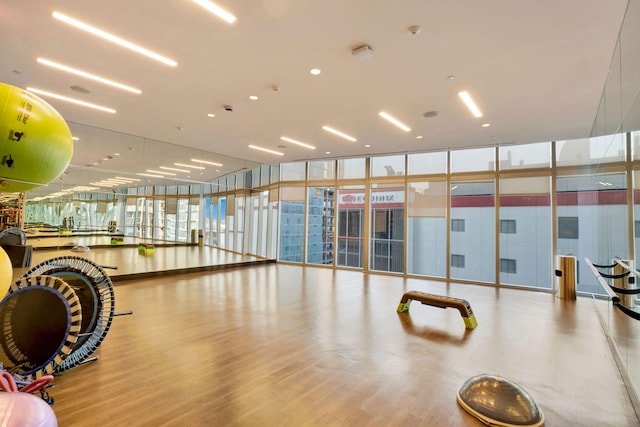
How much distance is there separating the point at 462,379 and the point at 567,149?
7.53 metres

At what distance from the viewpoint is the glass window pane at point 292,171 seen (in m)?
11.8

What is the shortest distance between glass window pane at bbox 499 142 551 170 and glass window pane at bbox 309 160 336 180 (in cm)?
531

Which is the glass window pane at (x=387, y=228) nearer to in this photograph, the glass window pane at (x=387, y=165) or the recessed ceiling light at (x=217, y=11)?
the glass window pane at (x=387, y=165)

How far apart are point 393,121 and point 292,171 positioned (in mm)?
5971

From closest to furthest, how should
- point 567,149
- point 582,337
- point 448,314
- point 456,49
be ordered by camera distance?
point 456,49 → point 582,337 → point 448,314 → point 567,149

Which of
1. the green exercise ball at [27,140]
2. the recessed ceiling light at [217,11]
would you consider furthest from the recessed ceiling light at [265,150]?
the green exercise ball at [27,140]

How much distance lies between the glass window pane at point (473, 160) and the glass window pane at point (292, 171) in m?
5.38

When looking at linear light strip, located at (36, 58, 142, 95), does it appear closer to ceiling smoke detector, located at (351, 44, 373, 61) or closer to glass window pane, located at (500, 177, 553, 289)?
ceiling smoke detector, located at (351, 44, 373, 61)

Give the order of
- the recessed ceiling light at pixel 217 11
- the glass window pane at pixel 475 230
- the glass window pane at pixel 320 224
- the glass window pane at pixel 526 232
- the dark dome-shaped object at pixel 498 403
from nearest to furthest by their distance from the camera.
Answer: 1. the dark dome-shaped object at pixel 498 403
2. the recessed ceiling light at pixel 217 11
3. the glass window pane at pixel 526 232
4. the glass window pane at pixel 475 230
5. the glass window pane at pixel 320 224

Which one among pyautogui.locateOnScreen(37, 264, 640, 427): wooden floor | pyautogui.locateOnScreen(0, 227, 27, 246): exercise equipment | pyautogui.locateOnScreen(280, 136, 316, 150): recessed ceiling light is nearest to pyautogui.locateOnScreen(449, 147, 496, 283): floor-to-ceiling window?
pyautogui.locateOnScreen(37, 264, 640, 427): wooden floor

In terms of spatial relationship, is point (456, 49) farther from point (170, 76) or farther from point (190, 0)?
point (170, 76)

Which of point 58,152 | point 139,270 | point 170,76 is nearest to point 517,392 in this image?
point 58,152

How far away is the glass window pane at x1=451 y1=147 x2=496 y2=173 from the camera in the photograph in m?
8.63

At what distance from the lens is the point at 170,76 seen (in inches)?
186
